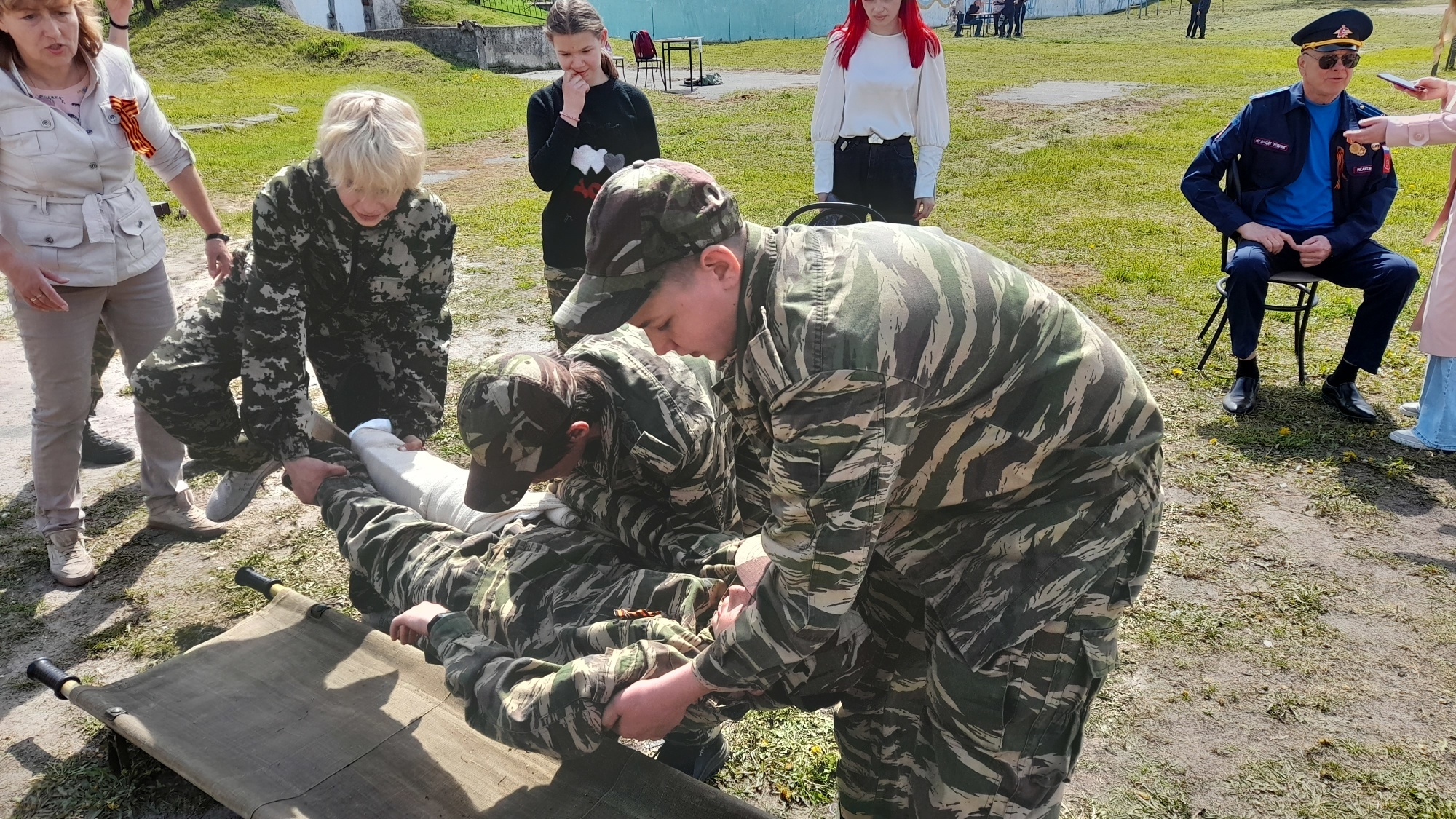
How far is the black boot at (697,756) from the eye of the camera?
2891mm

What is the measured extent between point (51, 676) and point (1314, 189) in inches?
235

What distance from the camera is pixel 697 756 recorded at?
2906 mm

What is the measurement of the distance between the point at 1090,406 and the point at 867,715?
0.98 metres

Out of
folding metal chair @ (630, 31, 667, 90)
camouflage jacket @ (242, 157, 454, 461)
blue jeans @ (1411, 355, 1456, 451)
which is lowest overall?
blue jeans @ (1411, 355, 1456, 451)

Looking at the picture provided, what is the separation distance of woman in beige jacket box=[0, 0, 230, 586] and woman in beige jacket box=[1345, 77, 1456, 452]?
5.19 metres

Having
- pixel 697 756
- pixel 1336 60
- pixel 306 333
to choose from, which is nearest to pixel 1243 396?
pixel 1336 60

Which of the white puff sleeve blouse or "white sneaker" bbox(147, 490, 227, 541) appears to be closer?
"white sneaker" bbox(147, 490, 227, 541)

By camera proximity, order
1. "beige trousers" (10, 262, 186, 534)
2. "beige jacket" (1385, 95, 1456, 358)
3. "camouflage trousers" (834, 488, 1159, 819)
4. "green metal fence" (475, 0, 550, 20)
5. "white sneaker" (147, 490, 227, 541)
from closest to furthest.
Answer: "camouflage trousers" (834, 488, 1159, 819)
"beige trousers" (10, 262, 186, 534)
"white sneaker" (147, 490, 227, 541)
"beige jacket" (1385, 95, 1456, 358)
"green metal fence" (475, 0, 550, 20)

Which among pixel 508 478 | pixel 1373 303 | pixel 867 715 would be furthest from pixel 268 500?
pixel 1373 303

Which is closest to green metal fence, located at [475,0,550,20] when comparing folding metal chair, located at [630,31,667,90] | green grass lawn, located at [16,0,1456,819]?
green grass lawn, located at [16,0,1456,819]

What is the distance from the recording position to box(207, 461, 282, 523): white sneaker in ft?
12.6

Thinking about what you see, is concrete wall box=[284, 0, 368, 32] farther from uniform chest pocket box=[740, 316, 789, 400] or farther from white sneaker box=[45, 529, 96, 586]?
uniform chest pocket box=[740, 316, 789, 400]

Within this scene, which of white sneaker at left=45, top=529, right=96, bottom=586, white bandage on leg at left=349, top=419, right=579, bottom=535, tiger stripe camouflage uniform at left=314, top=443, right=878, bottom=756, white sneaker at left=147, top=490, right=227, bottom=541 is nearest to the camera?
tiger stripe camouflage uniform at left=314, top=443, right=878, bottom=756

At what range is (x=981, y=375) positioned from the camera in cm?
175
